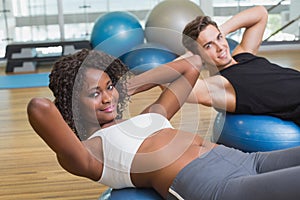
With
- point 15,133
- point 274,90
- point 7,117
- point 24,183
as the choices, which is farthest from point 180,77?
point 7,117

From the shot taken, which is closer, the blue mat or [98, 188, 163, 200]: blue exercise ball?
[98, 188, 163, 200]: blue exercise ball

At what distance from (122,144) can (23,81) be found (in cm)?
380

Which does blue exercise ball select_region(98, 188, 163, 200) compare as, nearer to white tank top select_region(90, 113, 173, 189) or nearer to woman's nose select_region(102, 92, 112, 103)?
white tank top select_region(90, 113, 173, 189)

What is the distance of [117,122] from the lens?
148 centimetres

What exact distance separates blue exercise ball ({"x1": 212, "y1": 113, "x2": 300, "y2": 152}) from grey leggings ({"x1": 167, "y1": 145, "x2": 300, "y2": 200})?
512 millimetres

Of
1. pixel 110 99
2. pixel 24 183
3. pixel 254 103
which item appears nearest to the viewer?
pixel 110 99

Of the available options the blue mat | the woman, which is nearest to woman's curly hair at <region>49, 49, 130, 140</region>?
the woman

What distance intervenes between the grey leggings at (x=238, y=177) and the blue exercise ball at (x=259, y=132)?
512mm

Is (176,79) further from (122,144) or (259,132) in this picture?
(259,132)

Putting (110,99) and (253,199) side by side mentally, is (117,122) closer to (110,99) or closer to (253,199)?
(110,99)

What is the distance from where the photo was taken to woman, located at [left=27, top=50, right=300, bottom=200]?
1.30 meters

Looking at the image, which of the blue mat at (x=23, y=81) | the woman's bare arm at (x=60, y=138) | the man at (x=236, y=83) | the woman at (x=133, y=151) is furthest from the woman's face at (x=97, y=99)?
the blue mat at (x=23, y=81)

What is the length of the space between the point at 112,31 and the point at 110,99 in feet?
11.4

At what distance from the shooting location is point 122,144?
140cm
